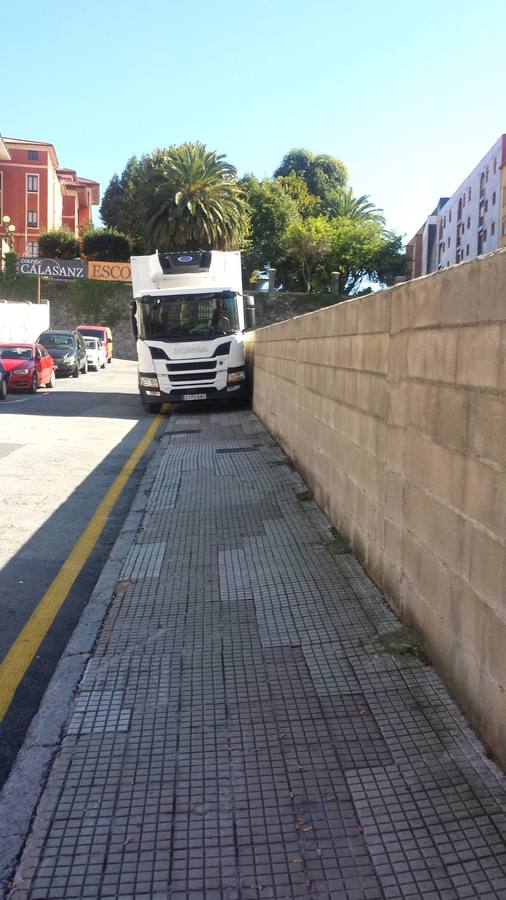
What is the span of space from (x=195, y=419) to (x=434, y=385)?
15.0 metres

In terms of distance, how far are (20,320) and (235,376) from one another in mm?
27799

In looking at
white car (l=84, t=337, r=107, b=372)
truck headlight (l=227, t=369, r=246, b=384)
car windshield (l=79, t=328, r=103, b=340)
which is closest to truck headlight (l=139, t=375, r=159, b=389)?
truck headlight (l=227, t=369, r=246, b=384)

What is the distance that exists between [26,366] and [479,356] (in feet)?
75.7

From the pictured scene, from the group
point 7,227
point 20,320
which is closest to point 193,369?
point 20,320

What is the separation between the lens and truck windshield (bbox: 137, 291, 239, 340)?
20.1 metres

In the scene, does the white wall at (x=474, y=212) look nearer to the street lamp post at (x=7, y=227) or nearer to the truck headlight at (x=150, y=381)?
the street lamp post at (x=7, y=227)

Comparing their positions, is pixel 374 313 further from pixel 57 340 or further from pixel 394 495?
pixel 57 340

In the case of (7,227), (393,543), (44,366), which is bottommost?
(393,543)

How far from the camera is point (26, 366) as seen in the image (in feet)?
83.8

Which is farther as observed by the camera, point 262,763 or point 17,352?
point 17,352

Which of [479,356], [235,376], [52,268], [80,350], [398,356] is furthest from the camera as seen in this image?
[52,268]

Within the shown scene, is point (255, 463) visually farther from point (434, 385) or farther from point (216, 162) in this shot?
point (216, 162)

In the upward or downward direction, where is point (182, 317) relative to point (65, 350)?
upward

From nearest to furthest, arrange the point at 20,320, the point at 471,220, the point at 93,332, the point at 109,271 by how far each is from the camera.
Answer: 1. the point at 20,320
2. the point at 93,332
3. the point at 109,271
4. the point at 471,220
